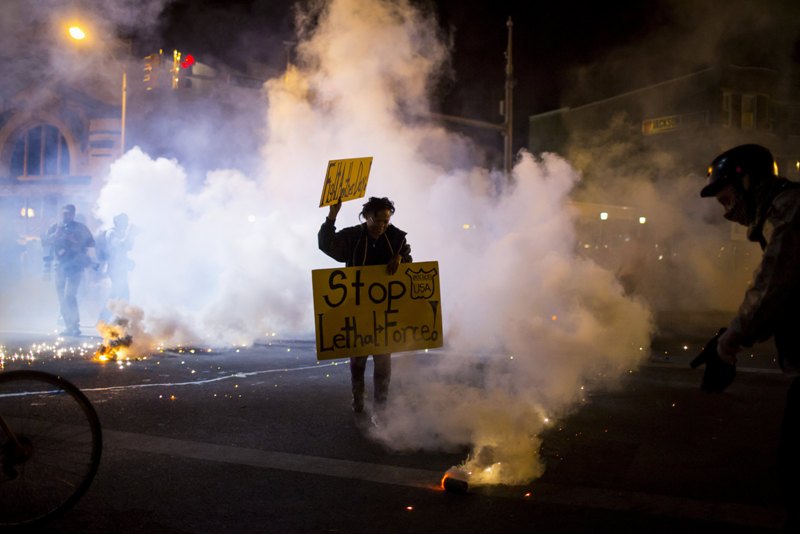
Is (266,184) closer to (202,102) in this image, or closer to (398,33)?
(398,33)

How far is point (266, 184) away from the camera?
41.7ft

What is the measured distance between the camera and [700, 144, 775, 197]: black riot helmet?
105 inches

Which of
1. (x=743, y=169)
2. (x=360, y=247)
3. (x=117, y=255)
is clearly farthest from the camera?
(x=117, y=255)

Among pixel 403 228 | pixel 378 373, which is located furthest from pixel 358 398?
pixel 403 228

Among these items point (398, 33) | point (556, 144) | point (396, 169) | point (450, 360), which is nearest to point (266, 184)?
point (396, 169)

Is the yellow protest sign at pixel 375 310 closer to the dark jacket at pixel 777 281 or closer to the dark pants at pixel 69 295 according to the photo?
the dark jacket at pixel 777 281

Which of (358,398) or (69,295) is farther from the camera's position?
(69,295)

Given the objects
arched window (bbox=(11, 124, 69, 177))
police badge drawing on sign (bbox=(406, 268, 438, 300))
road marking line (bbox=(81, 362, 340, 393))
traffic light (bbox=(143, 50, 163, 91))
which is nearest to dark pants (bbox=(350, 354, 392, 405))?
police badge drawing on sign (bbox=(406, 268, 438, 300))

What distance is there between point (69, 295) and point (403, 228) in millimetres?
5220

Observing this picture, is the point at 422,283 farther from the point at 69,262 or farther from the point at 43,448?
the point at 69,262

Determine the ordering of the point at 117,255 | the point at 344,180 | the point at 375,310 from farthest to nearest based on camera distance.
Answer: the point at 117,255, the point at 344,180, the point at 375,310

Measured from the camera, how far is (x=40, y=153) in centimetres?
2739

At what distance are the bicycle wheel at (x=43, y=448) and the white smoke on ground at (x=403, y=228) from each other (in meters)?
2.33

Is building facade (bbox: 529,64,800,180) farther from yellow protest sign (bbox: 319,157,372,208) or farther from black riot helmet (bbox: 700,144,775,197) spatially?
black riot helmet (bbox: 700,144,775,197)
